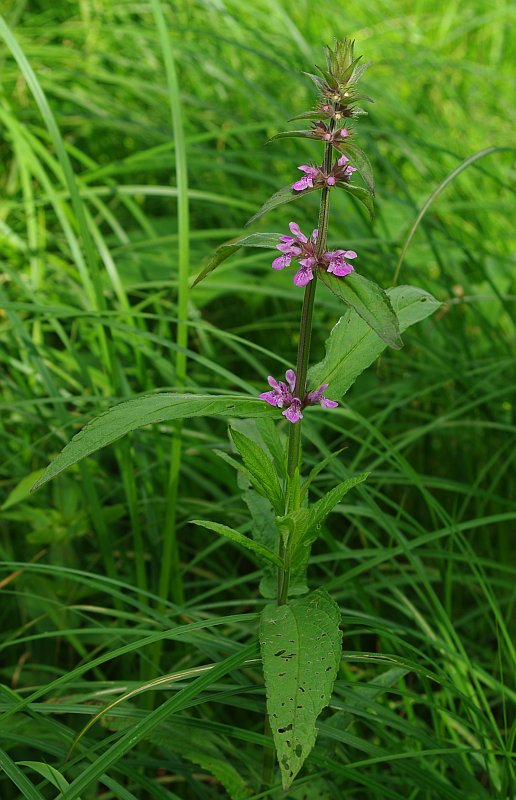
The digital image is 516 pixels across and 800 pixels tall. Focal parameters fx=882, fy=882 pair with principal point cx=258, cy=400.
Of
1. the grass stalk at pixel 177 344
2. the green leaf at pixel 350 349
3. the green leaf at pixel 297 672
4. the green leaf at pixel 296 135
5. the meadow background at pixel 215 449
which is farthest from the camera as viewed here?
the grass stalk at pixel 177 344

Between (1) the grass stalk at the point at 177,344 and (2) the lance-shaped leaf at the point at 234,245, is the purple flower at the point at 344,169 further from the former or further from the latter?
(1) the grass stalk at the point at 177,344

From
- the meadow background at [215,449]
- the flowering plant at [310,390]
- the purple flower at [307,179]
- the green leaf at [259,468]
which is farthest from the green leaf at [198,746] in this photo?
the purple flower at [307,179]

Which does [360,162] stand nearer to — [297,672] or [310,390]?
[310,390]

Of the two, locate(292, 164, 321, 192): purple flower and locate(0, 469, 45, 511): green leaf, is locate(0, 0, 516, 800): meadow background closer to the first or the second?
locate(0, 469, 45, 511): green leaf

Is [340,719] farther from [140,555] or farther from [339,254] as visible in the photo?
[339,254]

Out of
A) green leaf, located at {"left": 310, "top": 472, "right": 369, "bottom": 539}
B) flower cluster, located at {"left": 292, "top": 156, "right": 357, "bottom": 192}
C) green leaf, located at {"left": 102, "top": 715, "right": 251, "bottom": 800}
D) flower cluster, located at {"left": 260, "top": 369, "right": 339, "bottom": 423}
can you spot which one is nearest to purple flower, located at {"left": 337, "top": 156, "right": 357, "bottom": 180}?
flower cluster, located at {"left": 292, "top": 156, "right": 357, "bottom": 192}
